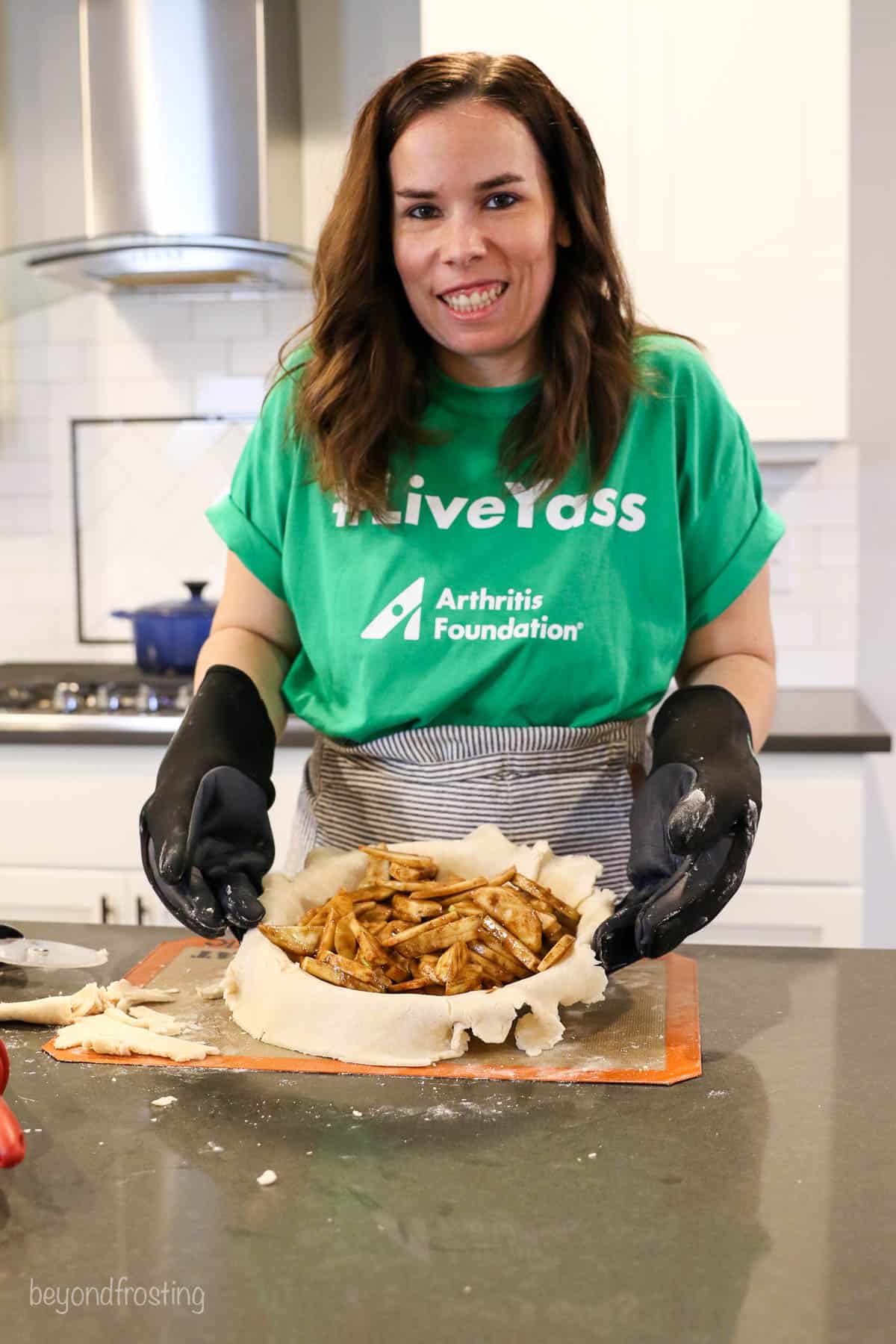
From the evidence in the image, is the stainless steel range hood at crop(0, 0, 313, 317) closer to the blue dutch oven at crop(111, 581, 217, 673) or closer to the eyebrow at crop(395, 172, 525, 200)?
the blue dutch oven at crop(111, 581, 217, 673)

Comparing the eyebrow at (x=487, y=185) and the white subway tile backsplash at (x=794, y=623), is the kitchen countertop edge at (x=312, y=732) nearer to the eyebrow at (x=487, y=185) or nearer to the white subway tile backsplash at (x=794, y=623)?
the white subway tile backsplash at (x=794, y=623)

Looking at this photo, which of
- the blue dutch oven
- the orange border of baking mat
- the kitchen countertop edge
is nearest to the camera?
the orange border of baking mat

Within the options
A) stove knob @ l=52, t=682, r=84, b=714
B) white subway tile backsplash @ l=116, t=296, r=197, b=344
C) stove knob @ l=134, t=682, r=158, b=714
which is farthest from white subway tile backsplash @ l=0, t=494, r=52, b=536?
stove knob @ l=134, t=682, r=158, b=714

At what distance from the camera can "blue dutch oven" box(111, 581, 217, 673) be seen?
267 cm

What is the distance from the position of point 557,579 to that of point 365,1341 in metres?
0.85

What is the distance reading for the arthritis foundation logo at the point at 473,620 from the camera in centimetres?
140

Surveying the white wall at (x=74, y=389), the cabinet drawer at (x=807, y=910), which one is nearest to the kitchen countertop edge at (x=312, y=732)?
the cabinet drawer at (x=807, y=910)

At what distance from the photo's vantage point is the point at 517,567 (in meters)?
1.42

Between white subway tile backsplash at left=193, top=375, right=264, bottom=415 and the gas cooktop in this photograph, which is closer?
the gas cooktop

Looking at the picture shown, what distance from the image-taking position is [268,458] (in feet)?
4.92

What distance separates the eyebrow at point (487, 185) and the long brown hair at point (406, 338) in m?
0.06

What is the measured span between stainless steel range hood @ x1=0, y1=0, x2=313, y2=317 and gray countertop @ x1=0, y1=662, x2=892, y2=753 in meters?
0.87

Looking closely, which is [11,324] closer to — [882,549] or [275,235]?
[275,235]

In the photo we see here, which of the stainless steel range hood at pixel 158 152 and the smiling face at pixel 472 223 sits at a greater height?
the stainless steel range hood at pixel 158 152
